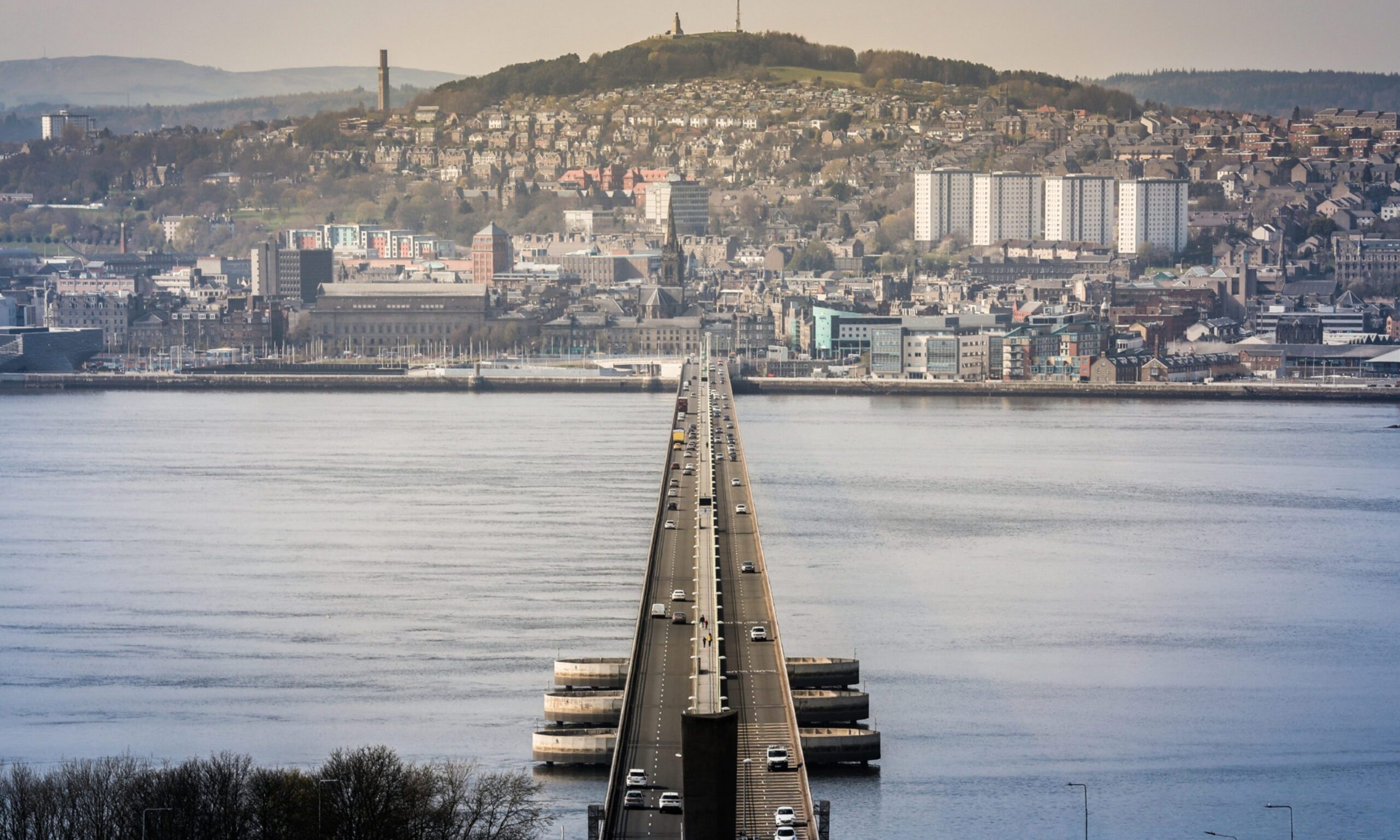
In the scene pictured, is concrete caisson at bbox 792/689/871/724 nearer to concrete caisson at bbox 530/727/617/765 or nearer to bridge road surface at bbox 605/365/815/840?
bridge road surface at bbox 605/365/815/840

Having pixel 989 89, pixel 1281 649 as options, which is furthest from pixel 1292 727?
pixel 989 89

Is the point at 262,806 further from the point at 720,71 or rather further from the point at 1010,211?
the point at 720,71

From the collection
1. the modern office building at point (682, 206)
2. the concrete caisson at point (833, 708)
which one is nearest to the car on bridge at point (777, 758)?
the concrete caisson at point (833, 708)

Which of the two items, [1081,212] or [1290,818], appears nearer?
[1290,818]

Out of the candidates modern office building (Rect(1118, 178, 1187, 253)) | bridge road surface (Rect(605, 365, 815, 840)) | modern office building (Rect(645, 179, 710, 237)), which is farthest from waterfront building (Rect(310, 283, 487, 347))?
bridge road surface (Rect(605, 365, 815, 840))

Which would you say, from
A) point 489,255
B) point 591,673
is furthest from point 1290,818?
point 489,255

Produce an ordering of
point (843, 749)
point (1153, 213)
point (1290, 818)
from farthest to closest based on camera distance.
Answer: point (1153, 213)
point (843, 749)
point (1290, 818)

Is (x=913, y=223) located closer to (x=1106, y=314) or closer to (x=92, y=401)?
(x=1106, y=314)
